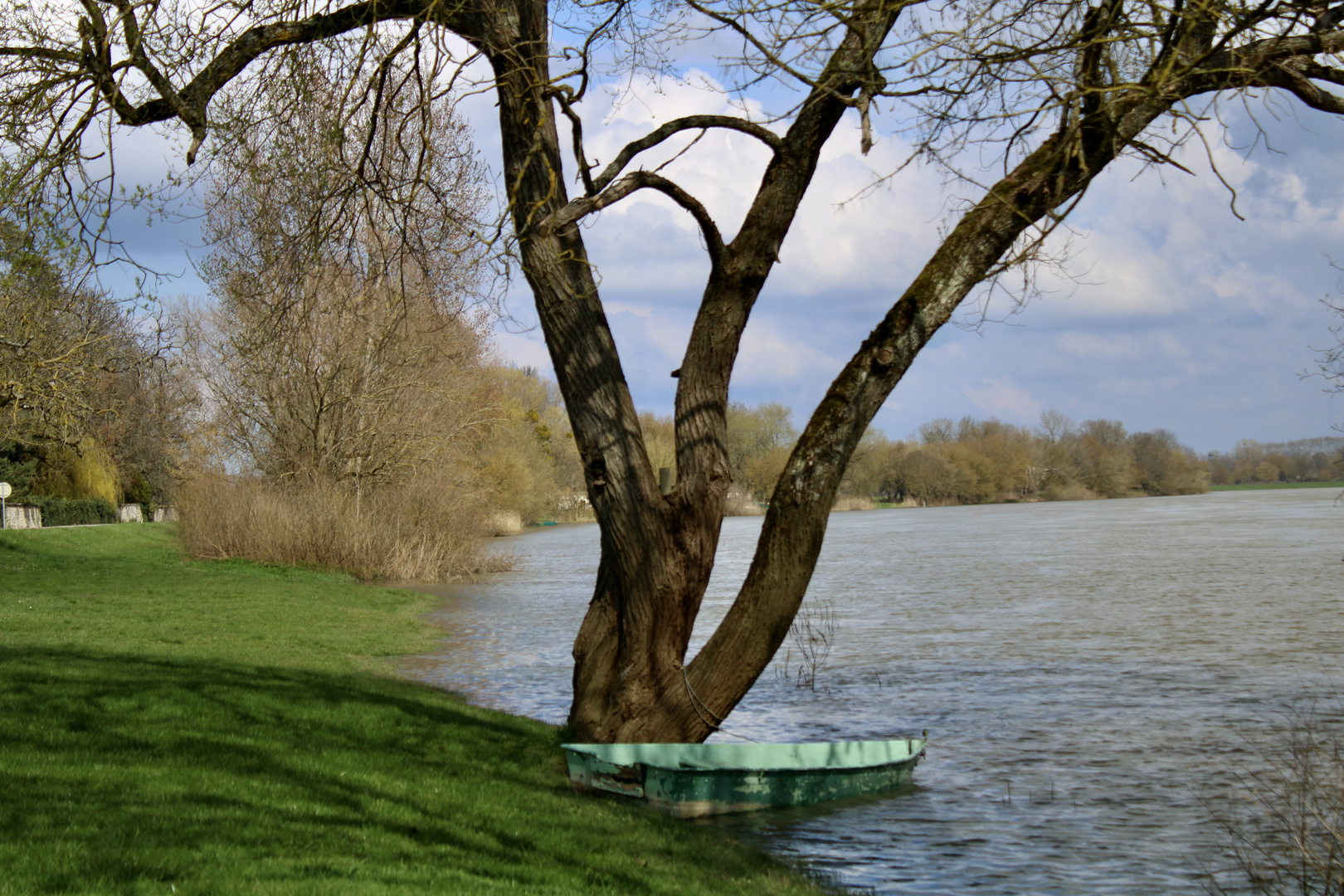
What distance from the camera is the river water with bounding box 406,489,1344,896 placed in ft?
26.4

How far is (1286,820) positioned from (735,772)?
12.3 feet

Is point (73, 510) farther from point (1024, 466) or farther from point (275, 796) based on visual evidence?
point (1024, 466)

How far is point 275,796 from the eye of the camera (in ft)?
20.4

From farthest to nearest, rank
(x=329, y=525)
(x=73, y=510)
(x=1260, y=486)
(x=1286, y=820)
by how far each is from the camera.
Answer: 1. (x=1260, y=486)
2. (x=73, y=510)
3. (x=329, y=525)
4. (x=1286, y=820)

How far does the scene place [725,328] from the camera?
25.4ft

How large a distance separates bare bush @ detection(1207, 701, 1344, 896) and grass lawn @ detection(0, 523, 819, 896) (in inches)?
117

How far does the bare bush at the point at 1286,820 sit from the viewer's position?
21.1 feet

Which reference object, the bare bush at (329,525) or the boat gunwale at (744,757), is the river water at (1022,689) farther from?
the bare bush at (329,525)

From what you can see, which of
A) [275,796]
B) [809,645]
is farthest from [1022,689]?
[275,796]

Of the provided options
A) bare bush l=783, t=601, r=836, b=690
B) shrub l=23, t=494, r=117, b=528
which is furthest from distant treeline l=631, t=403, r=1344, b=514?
bare bush l=783, t=601, r=836, b=690

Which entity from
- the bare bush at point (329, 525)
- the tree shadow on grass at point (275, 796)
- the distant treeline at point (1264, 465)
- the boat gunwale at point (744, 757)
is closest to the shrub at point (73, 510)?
the bare bush at point (329, 525)

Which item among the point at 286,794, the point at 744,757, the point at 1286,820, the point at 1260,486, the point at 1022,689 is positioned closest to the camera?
the point at 286,794

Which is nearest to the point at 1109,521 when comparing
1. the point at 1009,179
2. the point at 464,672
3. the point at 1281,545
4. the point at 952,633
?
the point at 1281,545

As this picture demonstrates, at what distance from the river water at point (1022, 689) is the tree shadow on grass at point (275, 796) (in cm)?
191
